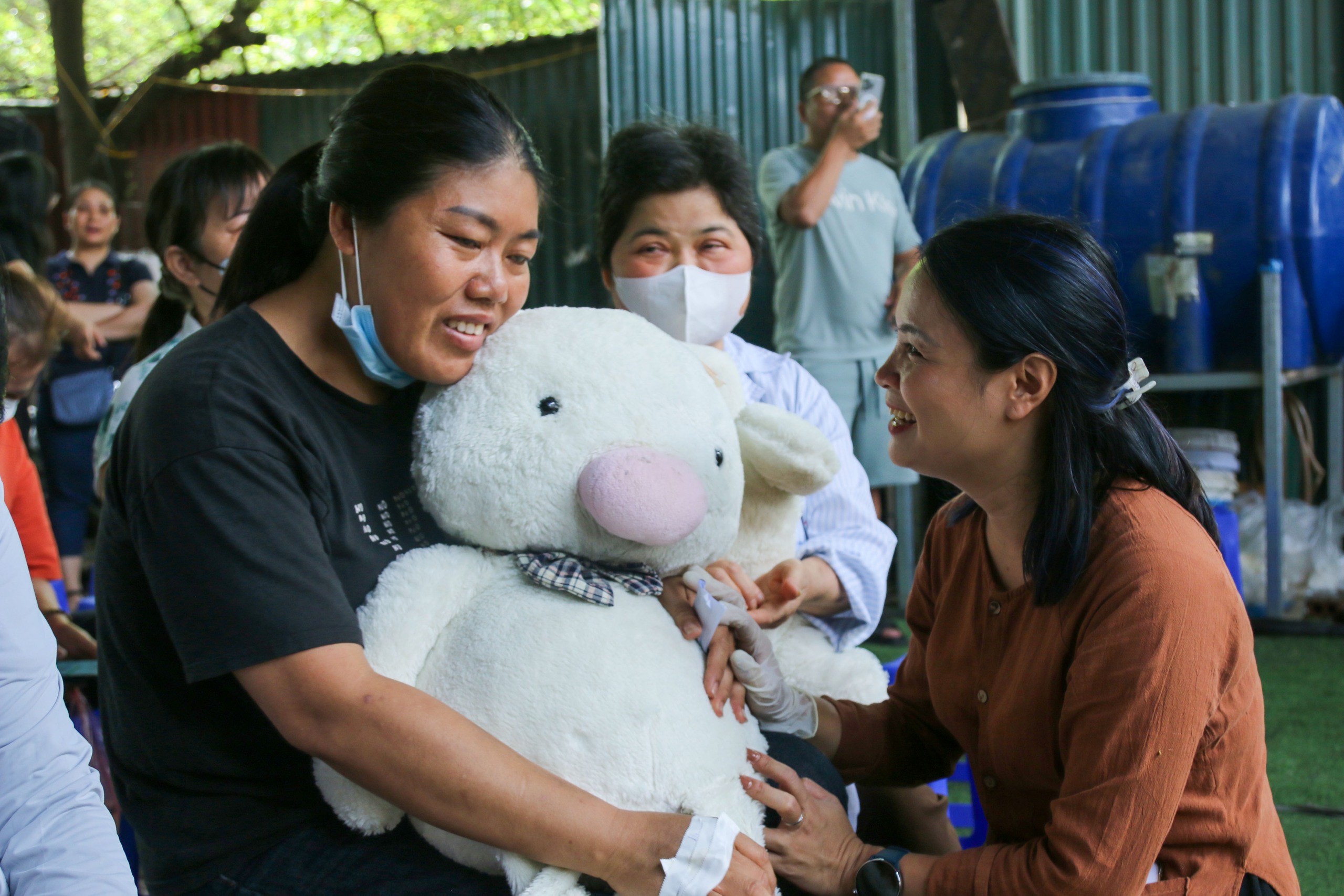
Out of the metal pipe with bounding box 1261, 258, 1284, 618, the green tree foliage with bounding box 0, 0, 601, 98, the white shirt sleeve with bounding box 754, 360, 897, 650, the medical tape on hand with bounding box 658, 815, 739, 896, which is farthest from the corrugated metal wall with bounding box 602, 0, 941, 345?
the green tree foliage with bounding box 0, 0, 601, 98

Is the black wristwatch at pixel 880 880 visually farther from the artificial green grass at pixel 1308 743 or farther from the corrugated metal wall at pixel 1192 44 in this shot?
the corrugated metal wall at pixel 1192 44

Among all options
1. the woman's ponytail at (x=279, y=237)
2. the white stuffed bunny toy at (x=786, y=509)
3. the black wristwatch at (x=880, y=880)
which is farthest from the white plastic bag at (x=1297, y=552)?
the woman's ponytail at (x=279, y=237)

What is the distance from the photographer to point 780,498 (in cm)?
180

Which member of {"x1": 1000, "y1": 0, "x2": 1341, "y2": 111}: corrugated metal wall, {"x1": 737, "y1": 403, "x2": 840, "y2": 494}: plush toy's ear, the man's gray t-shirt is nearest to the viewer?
{"x1": 737, "y1": 403, "x2": 840, "y2": 494}: plush toy's ear

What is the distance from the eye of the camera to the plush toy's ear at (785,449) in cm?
168

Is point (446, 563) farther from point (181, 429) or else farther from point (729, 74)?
point (729, 74)

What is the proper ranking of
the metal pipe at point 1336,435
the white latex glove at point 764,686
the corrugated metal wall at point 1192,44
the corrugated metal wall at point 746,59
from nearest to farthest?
the white latex glove at point 764,686
the metal pipe at point 1336,435
the corrugated metal wall at point 1192,44
the corrugated metal wall at point 746,59

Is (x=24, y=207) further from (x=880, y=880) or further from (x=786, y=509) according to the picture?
(x=880, y=880)

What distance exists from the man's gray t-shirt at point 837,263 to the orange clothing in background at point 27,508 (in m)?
2.75

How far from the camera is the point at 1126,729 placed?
4.25 ft

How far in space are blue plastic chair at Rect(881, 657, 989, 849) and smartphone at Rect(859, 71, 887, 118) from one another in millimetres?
2411

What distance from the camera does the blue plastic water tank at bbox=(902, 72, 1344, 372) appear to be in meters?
4.30

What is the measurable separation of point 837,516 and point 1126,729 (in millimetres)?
809

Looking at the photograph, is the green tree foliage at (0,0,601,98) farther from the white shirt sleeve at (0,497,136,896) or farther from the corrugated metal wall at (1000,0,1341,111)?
the white shirt sleeve at (0,497,136,896)
